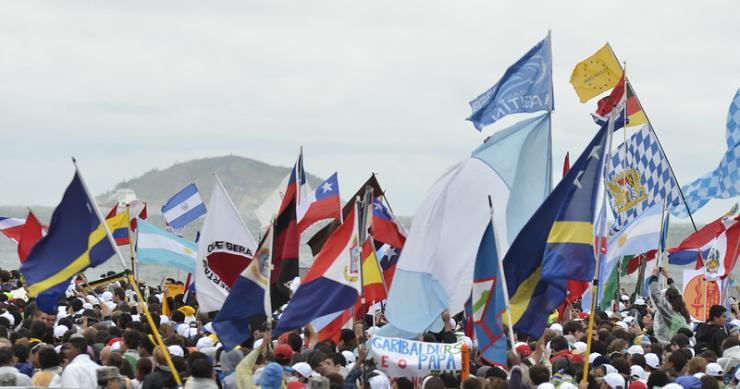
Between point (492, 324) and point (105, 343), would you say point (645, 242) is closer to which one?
point (492, 324)

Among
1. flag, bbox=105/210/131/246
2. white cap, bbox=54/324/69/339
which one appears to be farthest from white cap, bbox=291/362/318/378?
flag, bbox=105/210/131/246

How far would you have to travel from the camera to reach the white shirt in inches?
472

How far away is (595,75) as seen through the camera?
21609 mm

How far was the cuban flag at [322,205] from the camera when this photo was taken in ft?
64.7

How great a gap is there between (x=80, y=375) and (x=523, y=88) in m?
7.68

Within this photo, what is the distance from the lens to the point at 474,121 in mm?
17781

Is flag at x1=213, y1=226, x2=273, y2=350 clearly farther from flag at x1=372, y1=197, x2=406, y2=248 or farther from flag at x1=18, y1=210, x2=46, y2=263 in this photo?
flag at x1=18, y1=210, x2=46, y2=263

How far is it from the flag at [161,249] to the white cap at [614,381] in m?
10.4

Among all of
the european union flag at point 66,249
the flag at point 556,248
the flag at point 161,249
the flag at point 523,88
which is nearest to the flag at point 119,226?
the flag at point 161,249

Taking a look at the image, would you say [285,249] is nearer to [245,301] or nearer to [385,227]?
[245,301]

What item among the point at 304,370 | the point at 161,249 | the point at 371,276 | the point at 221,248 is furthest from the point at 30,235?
the point at 304,370

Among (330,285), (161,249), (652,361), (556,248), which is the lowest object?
(652,361)

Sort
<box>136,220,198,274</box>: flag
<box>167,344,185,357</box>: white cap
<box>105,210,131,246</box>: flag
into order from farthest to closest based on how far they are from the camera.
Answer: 1. <box>105,210,131,246</box>: flag
2. <box>136,220,198,274</box>: flag
3. <box>167,344,185,357</box>: white cap

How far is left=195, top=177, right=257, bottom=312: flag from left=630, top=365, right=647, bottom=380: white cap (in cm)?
496
